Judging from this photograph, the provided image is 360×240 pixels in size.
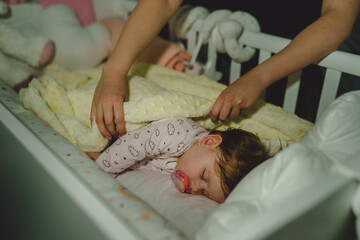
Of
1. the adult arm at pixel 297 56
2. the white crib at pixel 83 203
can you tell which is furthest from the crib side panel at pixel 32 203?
the adult arm at pixel 297 56

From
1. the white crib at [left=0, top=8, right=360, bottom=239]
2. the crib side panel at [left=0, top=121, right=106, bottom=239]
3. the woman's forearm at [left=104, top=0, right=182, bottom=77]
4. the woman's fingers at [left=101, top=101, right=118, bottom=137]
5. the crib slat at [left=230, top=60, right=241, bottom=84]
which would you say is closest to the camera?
the white crib at [left=0, top=8, right=360, bottom=239]

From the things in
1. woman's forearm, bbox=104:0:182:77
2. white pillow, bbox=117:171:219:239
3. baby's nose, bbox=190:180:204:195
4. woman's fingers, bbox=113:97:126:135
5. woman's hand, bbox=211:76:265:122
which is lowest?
white pillow, bbox=117:171:219:239

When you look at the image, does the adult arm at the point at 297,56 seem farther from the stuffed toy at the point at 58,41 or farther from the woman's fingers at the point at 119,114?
Answer: the stuffed toy at the point at 58,41

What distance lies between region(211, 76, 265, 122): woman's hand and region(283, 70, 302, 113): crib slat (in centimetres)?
19

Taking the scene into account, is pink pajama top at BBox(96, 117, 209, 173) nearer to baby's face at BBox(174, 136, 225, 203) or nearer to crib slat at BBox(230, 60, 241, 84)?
Result: baby's face at BBox(174, 136, 225, 203)

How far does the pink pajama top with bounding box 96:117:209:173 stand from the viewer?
0.75m

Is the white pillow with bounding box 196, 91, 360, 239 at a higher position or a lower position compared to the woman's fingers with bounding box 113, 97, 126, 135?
Result: higher

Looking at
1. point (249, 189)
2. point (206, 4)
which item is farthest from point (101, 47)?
point (249, 189)

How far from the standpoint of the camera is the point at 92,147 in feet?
2.59

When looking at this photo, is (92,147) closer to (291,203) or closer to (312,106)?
(291,203)

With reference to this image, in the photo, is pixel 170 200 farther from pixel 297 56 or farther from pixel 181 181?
pixel 297 56

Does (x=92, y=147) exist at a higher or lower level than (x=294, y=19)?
lower

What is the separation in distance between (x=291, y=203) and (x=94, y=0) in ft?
4.70

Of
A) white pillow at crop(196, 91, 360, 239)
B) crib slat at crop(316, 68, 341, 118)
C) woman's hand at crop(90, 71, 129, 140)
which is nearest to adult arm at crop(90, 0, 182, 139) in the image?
woman's hand at crop(90, 71, 129, 140)
